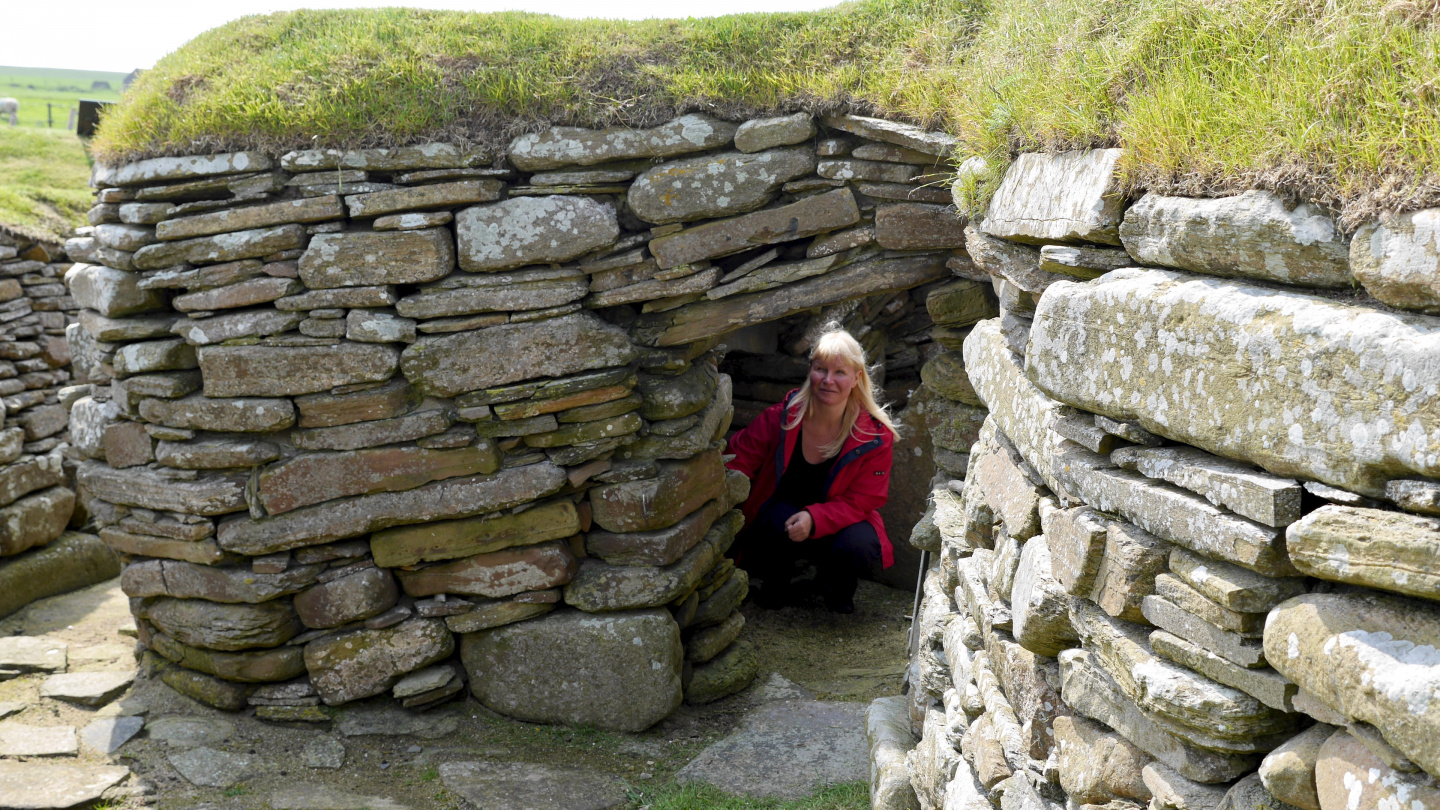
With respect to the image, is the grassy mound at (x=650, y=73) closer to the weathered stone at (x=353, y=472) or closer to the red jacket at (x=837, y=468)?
the weathered stone at (x=353, y=472)

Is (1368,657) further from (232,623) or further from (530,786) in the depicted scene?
(232,623)

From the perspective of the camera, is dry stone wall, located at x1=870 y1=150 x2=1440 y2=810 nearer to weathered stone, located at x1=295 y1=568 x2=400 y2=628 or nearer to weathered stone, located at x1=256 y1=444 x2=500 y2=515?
weathered stone, located at x1=256 y1=444 x2=500 y2=515

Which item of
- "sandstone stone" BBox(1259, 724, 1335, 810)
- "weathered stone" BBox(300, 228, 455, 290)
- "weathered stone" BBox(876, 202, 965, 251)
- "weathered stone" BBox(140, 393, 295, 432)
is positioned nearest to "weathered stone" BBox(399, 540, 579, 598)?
"weathered stone" BBox(140, 393, 295, 432)

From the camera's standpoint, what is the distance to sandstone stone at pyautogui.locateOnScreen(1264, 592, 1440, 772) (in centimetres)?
132

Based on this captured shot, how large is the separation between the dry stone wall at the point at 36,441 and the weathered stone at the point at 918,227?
5712mm

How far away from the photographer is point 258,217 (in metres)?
4.50

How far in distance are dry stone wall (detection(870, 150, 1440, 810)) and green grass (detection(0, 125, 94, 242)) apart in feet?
25.7

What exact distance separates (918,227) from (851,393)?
140 centimetres

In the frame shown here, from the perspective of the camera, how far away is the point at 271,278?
4539 millimetres

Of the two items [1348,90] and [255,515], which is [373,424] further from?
[1348,90]

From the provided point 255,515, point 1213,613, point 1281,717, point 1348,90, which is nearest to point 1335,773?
point 1281,717

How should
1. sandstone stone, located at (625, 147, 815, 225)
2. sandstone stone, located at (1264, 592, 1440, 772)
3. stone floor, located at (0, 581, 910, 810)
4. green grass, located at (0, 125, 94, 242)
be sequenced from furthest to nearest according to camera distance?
green grass, located at (0, 125, 94, 242)
sandstone stone, located at (625, 147, 815, 225)
stone floor, located at (0, 581, 910, 810)
sandstone stone, located at (1264, 592, 1440, 772)

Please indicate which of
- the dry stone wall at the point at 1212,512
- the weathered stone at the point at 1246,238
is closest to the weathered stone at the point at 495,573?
the dry stone wall at the point at 1212,512

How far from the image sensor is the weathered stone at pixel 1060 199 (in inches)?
83.8
